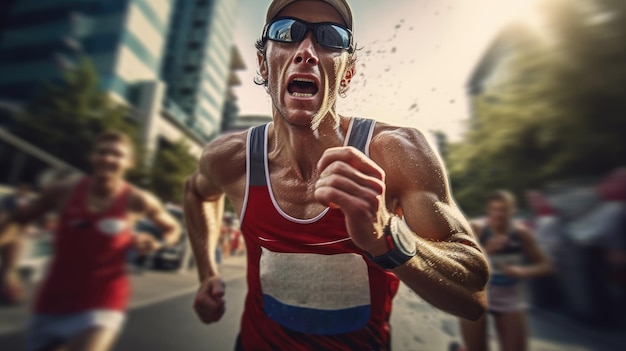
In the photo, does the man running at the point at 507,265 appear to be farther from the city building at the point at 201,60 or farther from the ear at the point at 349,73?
the city building at the point at 201,60

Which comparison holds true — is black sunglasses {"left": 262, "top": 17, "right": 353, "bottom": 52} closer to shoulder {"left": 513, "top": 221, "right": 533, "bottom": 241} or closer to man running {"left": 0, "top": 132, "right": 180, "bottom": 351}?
man running {"left": 0, "top": 132, "right": 180, "bottom": 351}

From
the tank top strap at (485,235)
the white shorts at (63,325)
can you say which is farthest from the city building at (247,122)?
the tank top strap at (485,235)

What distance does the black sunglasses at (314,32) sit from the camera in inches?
40.7

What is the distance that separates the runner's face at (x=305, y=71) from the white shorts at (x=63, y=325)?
111cm

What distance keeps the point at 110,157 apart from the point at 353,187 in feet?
3.42

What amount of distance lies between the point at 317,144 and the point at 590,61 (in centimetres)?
97

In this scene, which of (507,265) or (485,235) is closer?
(485,235)

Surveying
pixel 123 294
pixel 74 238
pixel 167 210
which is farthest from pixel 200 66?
pixel 123 294

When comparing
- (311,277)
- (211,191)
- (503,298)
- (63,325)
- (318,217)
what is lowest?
(63,325)

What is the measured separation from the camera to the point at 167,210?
4.68ft

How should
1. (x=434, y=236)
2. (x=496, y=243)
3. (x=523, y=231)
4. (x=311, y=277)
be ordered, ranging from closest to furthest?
1. (x=434, y=236)
2. (x=311, y=277)
3. (x=523, y=231)
4. (x=496, y=243)

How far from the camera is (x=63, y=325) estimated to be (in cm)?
137

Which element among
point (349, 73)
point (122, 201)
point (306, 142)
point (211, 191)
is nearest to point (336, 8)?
point (349, 73)

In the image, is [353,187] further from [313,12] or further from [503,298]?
[503,298]
